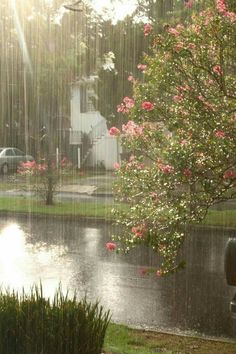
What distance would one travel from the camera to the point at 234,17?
6062mm

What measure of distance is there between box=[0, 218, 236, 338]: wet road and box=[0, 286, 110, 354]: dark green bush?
→ 10.3ft

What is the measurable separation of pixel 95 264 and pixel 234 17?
19.9ft

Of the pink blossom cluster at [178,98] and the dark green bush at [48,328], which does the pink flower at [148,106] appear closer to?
the pink blossom cluster at [178,98]

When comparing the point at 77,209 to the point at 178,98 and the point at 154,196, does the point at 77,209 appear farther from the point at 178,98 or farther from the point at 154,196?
the point at 178,98

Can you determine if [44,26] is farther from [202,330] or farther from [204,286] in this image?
[202,330]

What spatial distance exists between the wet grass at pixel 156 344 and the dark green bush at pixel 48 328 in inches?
65.5

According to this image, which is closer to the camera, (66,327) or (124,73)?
(66,327)

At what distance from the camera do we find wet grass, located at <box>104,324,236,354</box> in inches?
241

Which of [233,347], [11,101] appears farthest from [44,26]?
[233,347]

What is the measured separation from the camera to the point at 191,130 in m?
6.71

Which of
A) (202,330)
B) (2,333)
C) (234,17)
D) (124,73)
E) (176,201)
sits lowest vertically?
(202,330)

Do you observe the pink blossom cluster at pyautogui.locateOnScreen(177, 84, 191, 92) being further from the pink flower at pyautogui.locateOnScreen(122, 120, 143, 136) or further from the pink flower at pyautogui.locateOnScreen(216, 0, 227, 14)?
the pink flower at pyautogui.locateOnScreen(122, 120, 143, 136)

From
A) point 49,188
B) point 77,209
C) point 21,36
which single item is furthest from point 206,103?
point 21,36

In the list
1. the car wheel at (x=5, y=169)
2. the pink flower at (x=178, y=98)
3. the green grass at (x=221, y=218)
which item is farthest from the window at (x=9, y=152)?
the pink flower at (x=178, y=98)
